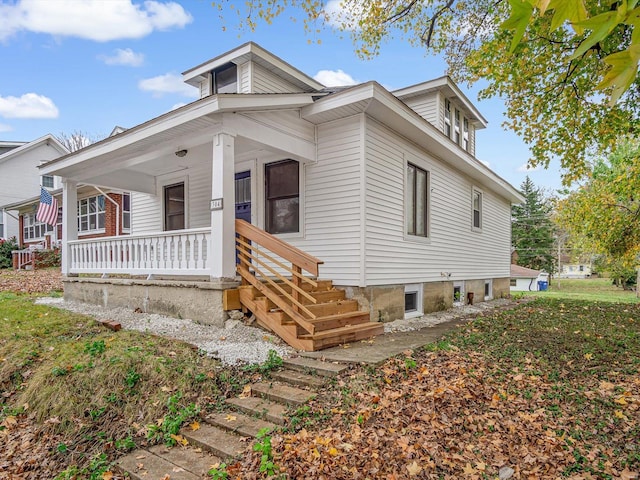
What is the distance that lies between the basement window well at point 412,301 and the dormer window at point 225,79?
589 cm

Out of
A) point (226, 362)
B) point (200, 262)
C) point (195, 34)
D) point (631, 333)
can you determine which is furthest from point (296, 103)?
point (631, 333)

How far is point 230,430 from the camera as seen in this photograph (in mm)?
3607

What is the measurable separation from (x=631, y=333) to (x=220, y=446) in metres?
7.36

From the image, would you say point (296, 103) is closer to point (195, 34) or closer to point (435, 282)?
point (195, 34)

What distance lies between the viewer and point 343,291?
7191 mm

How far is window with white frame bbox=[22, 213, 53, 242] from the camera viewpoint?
875 inches

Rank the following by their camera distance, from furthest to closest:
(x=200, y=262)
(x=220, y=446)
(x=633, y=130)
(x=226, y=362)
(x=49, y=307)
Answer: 1. (x=49, y=307)
2. (x=633, y=130)
3. (x=200, y=262)
4. (x=226, y=362)
5. (x=220, y=446)

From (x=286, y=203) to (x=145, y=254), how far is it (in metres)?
2.95

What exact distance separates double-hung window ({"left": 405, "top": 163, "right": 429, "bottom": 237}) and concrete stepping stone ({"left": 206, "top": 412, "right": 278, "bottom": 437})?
5.80 meters

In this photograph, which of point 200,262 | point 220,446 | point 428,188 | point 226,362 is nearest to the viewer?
point 220,446

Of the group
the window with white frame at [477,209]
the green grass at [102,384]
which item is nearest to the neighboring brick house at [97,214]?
the green grass at [102,384]

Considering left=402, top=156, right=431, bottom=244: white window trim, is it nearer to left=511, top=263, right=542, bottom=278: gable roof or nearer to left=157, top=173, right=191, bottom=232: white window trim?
left=157, top=173, right=191, bottom=232: white window trim

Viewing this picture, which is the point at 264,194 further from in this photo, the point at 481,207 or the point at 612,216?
the point at 612,216

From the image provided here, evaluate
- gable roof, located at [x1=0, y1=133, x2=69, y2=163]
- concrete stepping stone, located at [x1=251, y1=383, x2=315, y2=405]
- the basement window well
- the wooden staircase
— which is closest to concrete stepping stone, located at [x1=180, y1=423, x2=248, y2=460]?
concrete stepping stone, located at [x1=251, y1=383, x2=315, y2=405]
